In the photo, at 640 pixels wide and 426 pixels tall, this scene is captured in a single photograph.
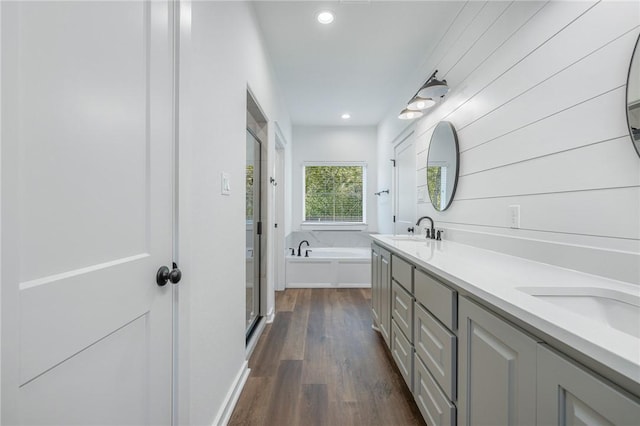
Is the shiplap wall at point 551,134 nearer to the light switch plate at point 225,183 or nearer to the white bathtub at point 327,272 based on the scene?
the light switch plate at point 225,183

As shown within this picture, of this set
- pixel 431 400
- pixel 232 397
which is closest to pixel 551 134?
pixel 431 400

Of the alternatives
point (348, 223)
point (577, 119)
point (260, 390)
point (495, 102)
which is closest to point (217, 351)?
point (260, 390)

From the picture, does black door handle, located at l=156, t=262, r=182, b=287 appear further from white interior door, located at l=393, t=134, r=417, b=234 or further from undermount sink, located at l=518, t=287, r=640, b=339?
white interior door, located at l=393, t=134, r=417, b=234

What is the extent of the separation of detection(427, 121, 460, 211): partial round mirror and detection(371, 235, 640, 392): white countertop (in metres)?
0.64

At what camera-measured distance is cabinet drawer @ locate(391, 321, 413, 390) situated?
155 cm

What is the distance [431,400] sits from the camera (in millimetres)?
1263

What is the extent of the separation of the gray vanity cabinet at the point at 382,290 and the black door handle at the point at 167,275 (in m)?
1.48

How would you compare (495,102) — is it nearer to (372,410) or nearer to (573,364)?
(573,364)

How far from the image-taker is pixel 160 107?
875 mm

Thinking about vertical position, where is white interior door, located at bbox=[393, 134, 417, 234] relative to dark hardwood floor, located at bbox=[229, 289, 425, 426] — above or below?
above

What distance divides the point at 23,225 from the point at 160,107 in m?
0.53

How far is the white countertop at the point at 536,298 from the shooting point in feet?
1.66

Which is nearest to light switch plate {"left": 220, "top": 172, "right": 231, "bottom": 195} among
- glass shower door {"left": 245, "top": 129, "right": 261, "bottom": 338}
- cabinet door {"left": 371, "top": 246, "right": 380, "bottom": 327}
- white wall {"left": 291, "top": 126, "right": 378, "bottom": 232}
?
glass shower door {"left": 245, "top": 129, "right": 261, "bottom": 338}

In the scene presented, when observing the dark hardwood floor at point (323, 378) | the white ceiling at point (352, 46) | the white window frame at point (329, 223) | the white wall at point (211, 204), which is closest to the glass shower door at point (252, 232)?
the dark hardwood floor at point (323, 378)
